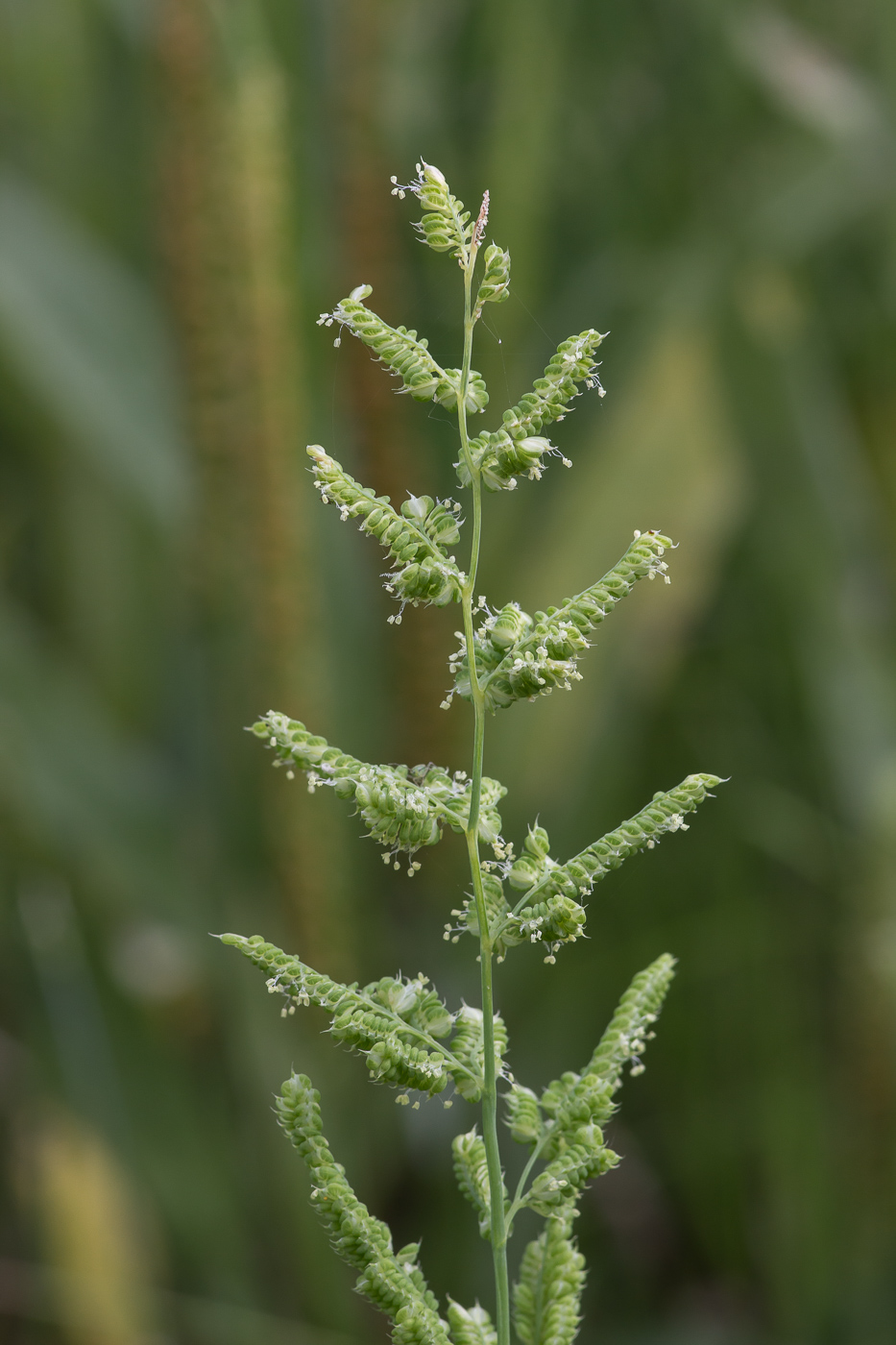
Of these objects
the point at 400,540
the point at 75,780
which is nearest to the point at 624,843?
the point at 400,540

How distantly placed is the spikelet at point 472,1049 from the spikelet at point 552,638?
106 millimetres

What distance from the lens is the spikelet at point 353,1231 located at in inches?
15.1

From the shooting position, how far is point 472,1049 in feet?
1.43

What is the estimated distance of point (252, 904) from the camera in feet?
4.65

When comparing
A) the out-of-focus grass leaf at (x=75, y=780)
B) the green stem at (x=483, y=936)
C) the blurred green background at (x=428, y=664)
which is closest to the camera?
the green stem at (x=483, y=936)

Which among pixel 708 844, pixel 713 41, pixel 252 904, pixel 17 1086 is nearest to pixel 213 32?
pixel 713 41

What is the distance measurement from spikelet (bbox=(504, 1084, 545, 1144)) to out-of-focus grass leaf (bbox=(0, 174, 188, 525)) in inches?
41.9

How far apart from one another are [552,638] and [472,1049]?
14 cm

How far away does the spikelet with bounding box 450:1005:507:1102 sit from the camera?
0.42 metres

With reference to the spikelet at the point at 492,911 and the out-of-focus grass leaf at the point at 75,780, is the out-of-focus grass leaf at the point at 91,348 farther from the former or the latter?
the spikelet at the point at 492,911

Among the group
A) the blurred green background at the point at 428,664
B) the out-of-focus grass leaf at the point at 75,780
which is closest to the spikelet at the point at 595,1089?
the blurred green background at the point at 428,664

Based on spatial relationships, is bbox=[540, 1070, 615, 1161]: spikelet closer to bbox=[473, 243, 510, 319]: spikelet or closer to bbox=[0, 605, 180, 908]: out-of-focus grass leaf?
bbox=[473, 243, 510, 319]: spikelet

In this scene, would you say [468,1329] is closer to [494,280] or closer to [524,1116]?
[524,1116]

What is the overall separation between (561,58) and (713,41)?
226 millimetres
